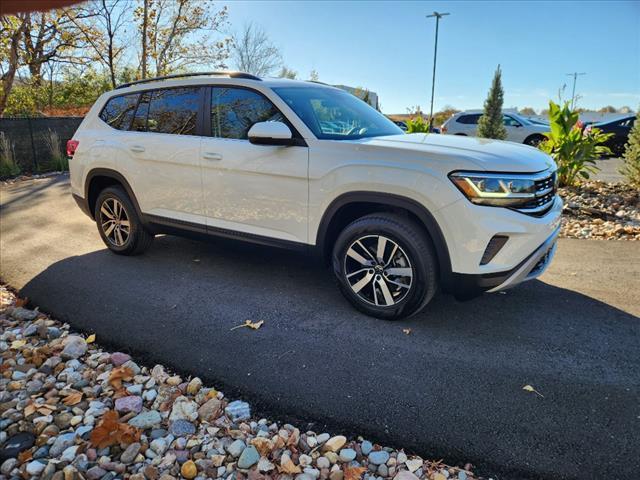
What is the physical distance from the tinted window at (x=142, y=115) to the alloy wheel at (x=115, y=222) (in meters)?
0.82

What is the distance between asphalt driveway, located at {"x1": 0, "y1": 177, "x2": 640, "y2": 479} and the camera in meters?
2.19

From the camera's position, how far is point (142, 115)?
447cm

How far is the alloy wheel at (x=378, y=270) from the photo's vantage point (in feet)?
10.3

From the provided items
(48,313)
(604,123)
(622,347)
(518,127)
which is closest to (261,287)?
(48,313)

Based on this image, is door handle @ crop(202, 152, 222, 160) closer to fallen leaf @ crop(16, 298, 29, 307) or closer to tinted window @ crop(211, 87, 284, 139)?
tinted window @ crop(211, 87, 284, 139)

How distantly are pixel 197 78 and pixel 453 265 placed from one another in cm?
289

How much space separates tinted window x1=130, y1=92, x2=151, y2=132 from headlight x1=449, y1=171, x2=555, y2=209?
318 centimetres

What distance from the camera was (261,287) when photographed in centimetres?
403

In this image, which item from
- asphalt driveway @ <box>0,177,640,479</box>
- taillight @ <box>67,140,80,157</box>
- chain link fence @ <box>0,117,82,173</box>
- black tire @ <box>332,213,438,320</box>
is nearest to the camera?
asphalt driveway @ <box>0,177,640,479</box>

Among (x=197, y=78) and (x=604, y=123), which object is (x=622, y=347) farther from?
(x=604, y=123)

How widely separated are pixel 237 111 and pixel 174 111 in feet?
2.53

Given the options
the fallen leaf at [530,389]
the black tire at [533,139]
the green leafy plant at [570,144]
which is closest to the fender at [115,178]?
the fallen leaf at [530,389]

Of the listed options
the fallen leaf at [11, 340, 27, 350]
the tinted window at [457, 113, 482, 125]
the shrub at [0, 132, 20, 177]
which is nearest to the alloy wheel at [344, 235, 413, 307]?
the fallen leaf at [11, 340, 27, 350]

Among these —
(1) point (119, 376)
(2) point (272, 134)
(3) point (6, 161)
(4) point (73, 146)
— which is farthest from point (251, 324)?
(3) point (6, 161)
